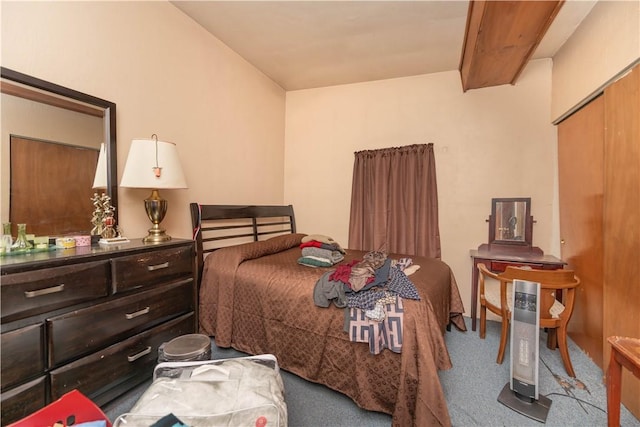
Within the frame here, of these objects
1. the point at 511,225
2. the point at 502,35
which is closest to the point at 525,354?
the point at 511,225

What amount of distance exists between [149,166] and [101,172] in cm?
35

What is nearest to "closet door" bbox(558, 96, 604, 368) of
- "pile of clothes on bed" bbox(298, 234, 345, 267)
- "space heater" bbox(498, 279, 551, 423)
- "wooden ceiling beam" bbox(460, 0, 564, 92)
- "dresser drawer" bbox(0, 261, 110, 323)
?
"wooden ceiling beam" bbox(460, 0, 564, 92)

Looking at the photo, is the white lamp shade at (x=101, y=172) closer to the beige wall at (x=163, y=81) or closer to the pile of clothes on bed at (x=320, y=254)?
the beige wall at (x=163, y=81)

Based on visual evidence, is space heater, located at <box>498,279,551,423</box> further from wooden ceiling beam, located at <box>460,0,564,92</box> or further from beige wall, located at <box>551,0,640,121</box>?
wooden ceiling beam, located at <box>460,0,564,92</box>

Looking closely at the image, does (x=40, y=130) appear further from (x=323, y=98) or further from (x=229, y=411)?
(x=323, y=98)

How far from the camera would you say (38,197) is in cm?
165

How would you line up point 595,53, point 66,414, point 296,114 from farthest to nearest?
point 296,114, point 595,53, point 66,414

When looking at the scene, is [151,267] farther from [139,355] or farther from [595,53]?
[595,53]

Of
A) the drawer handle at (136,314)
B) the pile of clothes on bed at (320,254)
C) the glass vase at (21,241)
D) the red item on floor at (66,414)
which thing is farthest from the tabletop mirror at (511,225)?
the glass vase at (21,241)

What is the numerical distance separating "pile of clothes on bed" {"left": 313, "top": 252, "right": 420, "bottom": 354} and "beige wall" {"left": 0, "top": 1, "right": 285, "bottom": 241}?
1570 millimetres

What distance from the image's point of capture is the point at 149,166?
1.91 m

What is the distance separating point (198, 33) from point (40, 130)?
64.5 inches

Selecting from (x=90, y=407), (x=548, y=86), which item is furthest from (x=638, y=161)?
(x=90, y=407)

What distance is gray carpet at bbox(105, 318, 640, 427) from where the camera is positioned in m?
1.65
